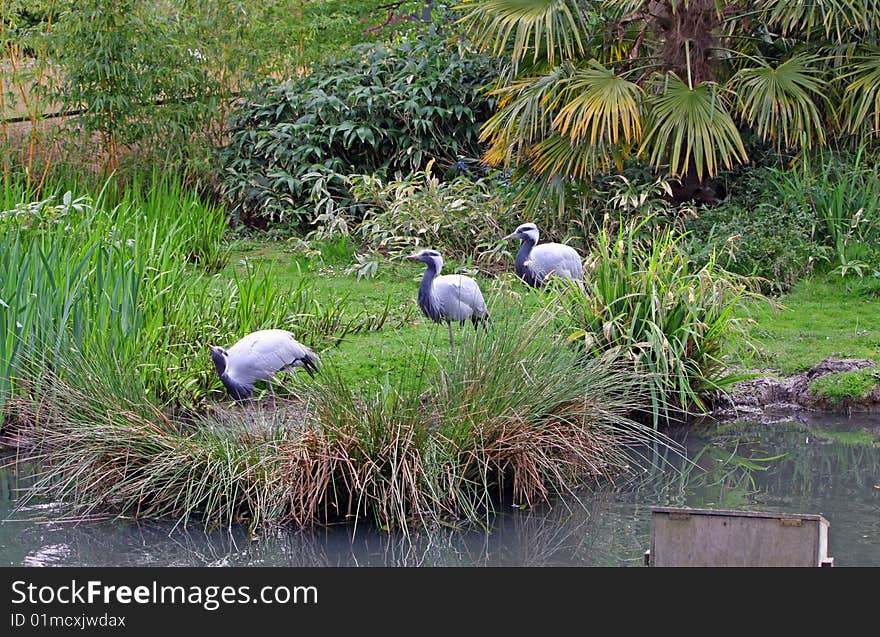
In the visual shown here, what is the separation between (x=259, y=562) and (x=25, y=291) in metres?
2.44

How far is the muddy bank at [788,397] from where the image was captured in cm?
686

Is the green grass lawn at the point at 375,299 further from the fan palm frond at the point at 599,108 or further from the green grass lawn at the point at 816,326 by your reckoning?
the green grass lawn at the point at 816,326

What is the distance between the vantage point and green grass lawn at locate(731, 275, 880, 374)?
24.2ft

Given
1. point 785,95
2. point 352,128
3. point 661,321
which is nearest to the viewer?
point 661,321

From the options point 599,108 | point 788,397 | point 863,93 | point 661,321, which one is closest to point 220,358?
point 661,321

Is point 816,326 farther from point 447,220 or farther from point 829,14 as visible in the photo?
point 447,220

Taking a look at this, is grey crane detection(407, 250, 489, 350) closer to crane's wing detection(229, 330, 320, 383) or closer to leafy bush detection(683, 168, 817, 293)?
crane's wing detection(229, 330, 320, 383)

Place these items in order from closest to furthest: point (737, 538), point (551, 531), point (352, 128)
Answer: point (737, 538), point (551, 531), point (352, 128)

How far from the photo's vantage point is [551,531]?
5.16 metres

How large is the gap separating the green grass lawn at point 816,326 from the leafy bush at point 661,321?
1.23ft

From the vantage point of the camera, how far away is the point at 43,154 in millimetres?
11688

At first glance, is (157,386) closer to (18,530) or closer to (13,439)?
(13,439)

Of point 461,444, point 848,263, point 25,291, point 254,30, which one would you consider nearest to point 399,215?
point 254,30

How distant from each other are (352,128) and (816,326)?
5446 mm
